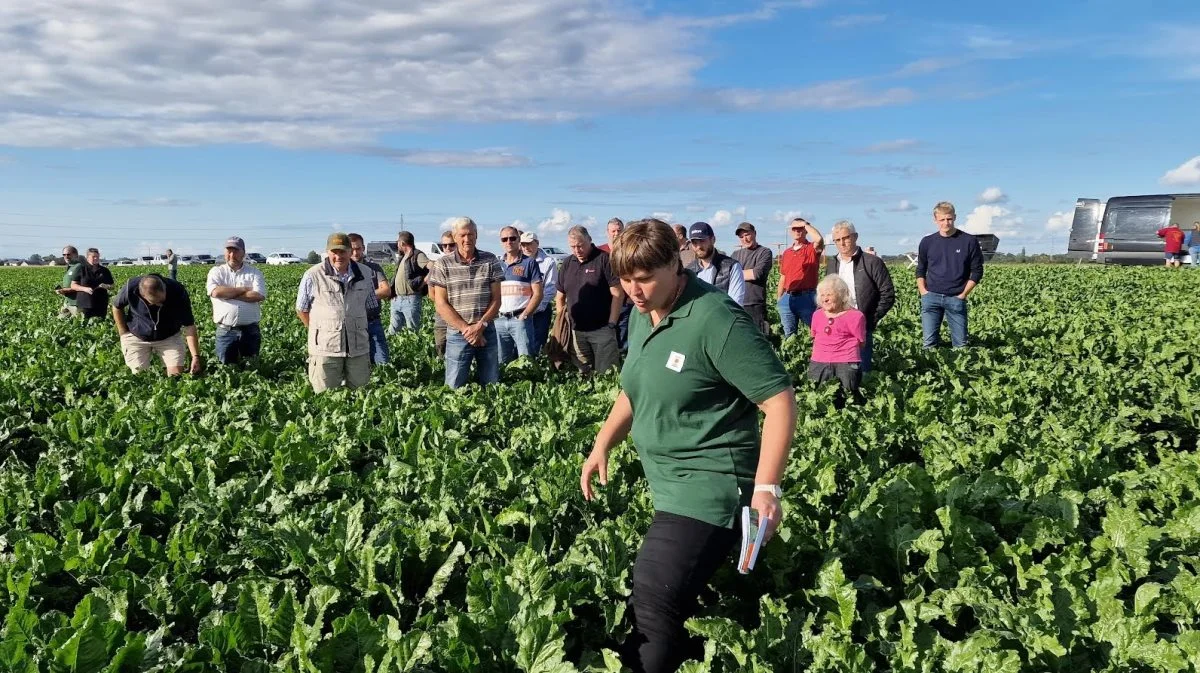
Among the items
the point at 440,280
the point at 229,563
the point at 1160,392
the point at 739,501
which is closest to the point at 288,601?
the point at 229,563

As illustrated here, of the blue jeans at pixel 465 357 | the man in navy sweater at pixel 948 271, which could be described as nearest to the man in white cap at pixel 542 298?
the blue jeans at pixel 465 357

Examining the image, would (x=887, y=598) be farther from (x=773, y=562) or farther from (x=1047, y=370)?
(x=1047, y=370)

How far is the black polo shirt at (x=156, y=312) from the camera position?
877 centimetres

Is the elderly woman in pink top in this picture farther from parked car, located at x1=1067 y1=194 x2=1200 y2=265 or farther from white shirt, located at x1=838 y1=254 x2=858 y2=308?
parked car, located at x1=1067 y1=194 x2=1200 y2=265

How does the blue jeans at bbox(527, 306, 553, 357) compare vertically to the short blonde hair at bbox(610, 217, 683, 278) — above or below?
below

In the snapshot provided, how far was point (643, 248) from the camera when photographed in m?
2.96

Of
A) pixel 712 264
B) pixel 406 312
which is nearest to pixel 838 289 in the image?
pixel 712 264

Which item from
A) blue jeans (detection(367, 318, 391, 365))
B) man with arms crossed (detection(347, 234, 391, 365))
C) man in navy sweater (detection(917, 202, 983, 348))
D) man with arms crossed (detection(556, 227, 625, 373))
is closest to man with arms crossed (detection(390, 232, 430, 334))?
man with arms crossed (detection(347, 234, 391, 365))

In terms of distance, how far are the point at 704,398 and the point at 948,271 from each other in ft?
26.5

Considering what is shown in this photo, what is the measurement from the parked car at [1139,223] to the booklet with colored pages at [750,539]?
28.9 meters

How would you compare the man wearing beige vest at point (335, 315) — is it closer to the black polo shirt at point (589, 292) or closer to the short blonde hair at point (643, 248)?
the black polo shirt at point (589, 292)

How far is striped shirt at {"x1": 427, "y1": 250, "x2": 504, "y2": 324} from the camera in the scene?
27.1ft

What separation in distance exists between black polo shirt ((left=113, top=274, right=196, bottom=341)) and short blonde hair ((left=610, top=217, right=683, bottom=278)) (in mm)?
6978

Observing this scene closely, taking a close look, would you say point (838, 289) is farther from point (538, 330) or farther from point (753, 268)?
point (538, 330)
